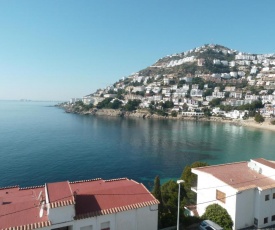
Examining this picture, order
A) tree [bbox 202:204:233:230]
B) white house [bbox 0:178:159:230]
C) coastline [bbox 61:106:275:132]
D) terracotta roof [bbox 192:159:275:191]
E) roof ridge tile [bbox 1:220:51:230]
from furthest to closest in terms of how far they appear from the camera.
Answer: coastline [bbox 61:106:275:132], terracotta roof [bbox 192:159:275:191], tree [bbox 202:204:233:230], white house [bbox 0:178:159:230], roof ridge tile [bbox 1:220:51:230]

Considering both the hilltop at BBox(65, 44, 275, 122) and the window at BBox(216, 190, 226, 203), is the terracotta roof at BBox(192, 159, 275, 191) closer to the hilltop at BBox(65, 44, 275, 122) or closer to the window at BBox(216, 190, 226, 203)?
the window at BBox(216, 190, 226, 203)

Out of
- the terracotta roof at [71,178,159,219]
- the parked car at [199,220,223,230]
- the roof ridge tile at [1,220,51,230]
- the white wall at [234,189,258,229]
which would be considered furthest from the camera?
the white wall at [234,189,258,229]

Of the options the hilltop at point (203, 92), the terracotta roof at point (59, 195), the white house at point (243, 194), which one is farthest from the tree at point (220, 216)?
the hilltop at point (203, 92)

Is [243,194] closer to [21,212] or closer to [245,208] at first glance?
[245,208]

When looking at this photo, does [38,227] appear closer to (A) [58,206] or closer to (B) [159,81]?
(A) [58,206]

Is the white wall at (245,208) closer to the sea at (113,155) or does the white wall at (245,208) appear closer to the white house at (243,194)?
the white house at (243,194)

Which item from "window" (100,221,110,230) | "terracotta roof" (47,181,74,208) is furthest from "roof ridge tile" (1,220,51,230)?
"window" (100,221,110,230)

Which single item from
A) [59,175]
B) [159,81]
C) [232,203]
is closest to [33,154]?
[59,175]
